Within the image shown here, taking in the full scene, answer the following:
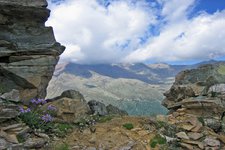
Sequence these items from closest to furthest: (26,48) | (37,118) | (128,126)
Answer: (37,118) → (128,126) → (26,48)

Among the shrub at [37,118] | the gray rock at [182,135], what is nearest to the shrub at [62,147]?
the shrub at [37,118]

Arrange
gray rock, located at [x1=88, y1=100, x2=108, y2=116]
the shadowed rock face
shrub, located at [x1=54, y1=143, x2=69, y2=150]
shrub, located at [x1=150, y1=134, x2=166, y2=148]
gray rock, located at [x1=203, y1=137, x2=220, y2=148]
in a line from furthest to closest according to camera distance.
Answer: the shadowed rock face, gray rock, located at [x1=88, y1=100, x2=108, y2=116], gray rock, located at [x1=203, y1=137, x2=220, y2=148], shrub, located at [x1=150, y1=134, x2=166, y2=148], shrub, located at [x1=54, y1=143, x2=69, y2=150]

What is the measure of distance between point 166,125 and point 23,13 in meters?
12.9

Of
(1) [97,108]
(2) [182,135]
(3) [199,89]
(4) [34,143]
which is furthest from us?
(3) [199,89]

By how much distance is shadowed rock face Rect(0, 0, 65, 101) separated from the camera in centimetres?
2483

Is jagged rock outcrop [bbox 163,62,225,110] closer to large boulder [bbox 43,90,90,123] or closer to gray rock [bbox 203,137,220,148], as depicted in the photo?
gray rock [bbox 203,137,220,148]

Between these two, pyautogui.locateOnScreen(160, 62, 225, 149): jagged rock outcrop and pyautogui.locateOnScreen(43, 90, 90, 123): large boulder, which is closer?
pyautogui.locateOnScreen(160, 62, 225, 149): jagged rock outcrop

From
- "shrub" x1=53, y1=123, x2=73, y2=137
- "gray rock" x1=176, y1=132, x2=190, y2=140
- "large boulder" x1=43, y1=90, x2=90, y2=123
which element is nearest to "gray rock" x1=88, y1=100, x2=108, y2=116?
"large boulder" x1=43, y1=90, x2=90, y2=123

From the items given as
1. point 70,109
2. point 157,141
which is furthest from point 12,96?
point 157,141

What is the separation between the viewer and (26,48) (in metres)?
25.3

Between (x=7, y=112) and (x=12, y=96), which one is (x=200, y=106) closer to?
(x=12, y=96)

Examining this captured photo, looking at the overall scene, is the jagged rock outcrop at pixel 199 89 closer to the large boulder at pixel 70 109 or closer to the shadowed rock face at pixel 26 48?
the large boulder at pixel 70 109

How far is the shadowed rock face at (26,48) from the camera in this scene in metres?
24.8

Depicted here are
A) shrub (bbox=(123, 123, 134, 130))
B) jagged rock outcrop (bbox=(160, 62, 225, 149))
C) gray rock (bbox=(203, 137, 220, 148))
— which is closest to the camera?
gray rock (bbox=(203, 137, 220, 148))
